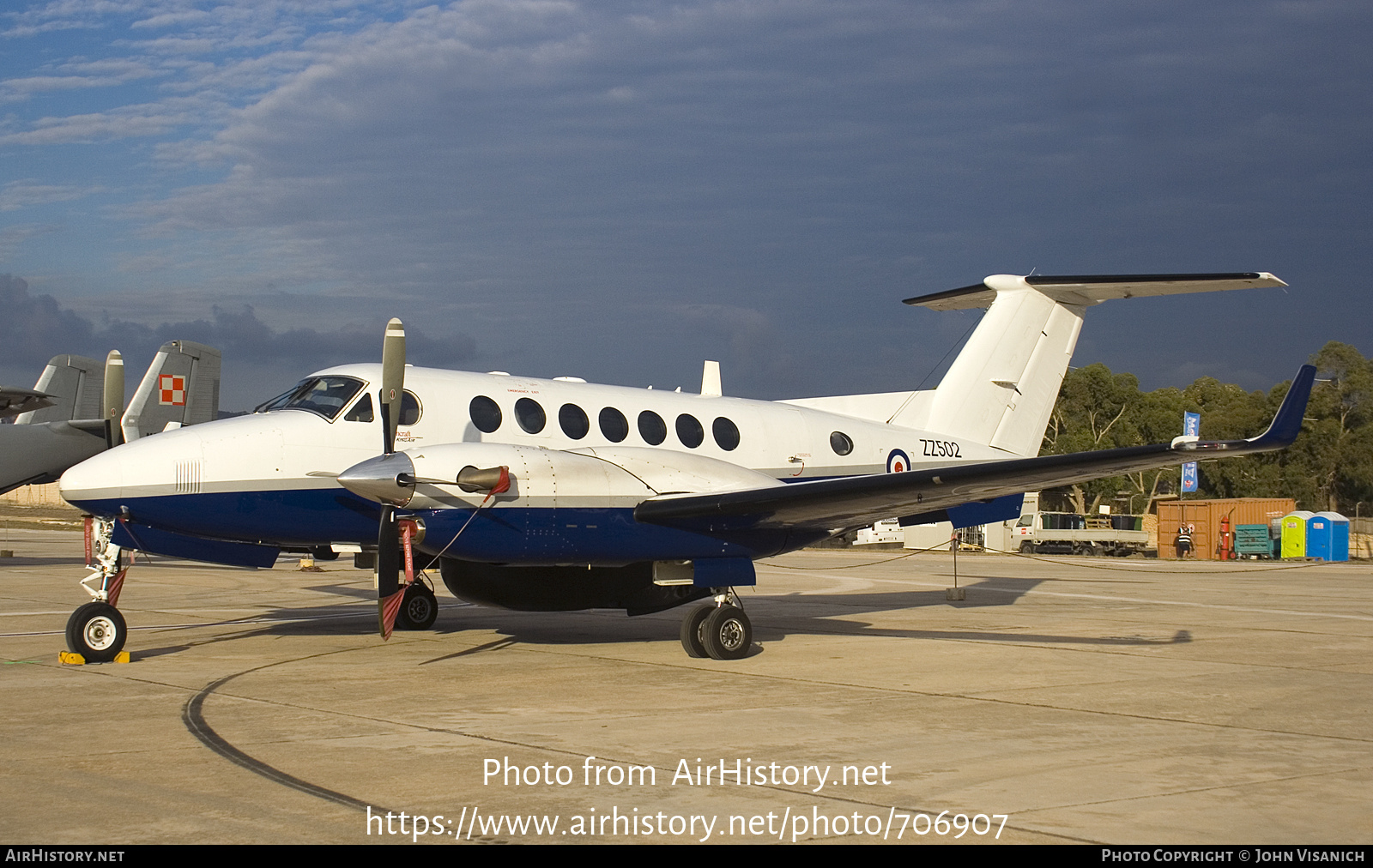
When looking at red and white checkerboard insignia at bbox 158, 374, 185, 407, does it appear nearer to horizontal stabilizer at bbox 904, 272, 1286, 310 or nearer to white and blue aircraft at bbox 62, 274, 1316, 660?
white and blue aircraft at bbox 62, 274, 1316, 660

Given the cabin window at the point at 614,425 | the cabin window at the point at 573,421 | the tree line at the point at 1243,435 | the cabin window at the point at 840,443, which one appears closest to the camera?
the cabin window at the point at 573,421

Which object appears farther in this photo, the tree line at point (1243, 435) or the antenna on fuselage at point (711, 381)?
the tree line at point (1243, 435)

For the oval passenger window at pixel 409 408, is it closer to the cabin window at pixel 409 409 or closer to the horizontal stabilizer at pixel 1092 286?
the cabin window at pixel 409 409

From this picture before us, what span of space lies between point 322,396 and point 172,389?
9.60 m

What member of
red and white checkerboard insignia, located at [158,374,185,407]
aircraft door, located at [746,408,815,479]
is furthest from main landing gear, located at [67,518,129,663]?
red and white checkerboard insignia, located at [158,374,185,407]

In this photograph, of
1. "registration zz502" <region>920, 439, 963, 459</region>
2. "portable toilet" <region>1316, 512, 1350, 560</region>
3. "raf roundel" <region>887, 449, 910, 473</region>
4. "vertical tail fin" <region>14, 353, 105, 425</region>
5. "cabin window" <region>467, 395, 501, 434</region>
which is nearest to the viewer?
"cabin window" <region>467, 395, 501, 434</region>

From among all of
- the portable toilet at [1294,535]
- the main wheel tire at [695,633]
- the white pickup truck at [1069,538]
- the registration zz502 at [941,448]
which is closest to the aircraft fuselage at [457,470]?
the main wheel tire at [695,633]

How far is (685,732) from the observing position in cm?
765

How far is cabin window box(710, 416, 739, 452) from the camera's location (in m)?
13.8

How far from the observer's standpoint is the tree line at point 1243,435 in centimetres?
6244

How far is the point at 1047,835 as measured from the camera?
16.7 feet

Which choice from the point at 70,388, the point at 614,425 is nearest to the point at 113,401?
the point at 614,425

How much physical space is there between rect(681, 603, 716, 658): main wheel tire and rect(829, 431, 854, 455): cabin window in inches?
149

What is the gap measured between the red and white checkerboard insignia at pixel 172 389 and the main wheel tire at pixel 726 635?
475 inches
